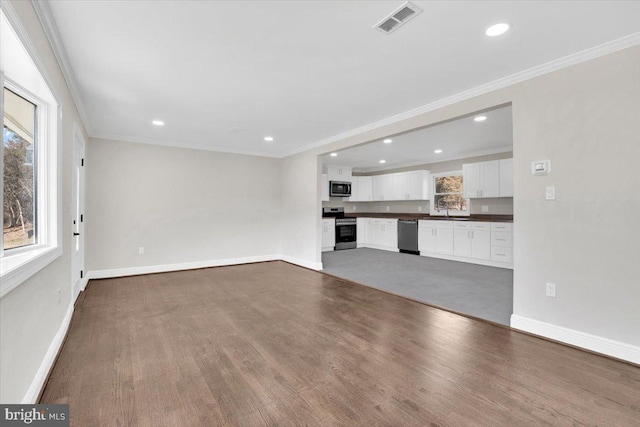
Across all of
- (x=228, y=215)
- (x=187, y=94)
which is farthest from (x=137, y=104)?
Result: (x=228, y=215)

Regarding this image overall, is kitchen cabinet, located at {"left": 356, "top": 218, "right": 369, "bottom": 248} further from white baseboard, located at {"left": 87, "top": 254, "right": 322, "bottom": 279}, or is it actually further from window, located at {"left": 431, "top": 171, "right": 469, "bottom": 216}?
white baseboard, located at {"left": 87, "top": 254, "right": 322, "bottom": 279}

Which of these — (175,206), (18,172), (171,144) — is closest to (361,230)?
(175,206)

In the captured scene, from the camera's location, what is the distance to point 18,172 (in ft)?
6.38

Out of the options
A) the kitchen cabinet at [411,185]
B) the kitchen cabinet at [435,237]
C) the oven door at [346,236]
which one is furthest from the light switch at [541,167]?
the oven door at [346,236]

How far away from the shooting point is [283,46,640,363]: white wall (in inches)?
84.9

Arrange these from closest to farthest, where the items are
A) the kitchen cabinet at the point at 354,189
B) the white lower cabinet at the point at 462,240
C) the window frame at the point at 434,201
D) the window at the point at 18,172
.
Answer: the window at the point at 18,172
the white lower cabinet at the point at 462,240
the window frame at the point at 434,201
the kitchen cabinet at the point at 354,189

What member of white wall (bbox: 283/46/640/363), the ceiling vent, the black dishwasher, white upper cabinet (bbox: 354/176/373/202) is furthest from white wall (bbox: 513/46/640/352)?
white upper cabinet (bbox: 354/176/373/202)

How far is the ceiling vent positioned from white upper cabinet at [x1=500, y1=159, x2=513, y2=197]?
497cm

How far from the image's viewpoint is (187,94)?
3.17 metres

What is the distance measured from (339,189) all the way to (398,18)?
629 cm

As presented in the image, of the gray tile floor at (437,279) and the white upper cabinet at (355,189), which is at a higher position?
the white upper cabinet at (355,189)

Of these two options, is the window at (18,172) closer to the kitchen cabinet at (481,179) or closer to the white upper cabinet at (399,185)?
the kitchen cabinet at (481,179)

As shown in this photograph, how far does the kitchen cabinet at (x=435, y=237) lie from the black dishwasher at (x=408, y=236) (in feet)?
0.40

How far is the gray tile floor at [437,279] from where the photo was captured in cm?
341
